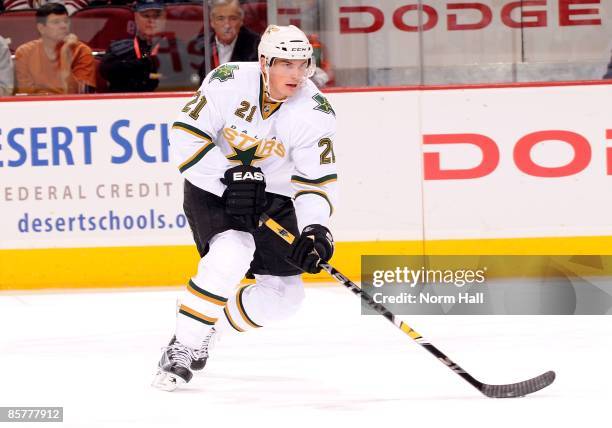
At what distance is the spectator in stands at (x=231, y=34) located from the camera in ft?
18.8

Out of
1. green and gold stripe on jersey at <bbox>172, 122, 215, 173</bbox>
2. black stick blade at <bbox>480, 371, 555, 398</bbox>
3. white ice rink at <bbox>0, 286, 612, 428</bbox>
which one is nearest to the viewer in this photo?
white ice rink at <bbox>0, 286, 612, 428</bbox>

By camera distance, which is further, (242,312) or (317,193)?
(242,312)

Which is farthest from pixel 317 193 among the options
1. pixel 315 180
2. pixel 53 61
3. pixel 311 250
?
pixel 53 61

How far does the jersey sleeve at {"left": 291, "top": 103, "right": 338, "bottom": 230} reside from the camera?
12.1ft

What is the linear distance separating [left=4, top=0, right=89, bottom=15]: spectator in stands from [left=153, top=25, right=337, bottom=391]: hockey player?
2.24 m

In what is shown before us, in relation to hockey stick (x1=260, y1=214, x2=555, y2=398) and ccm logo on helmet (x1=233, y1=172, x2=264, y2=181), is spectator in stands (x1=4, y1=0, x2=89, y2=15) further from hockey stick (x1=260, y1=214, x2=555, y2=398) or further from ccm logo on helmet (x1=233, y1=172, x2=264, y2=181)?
hockey stick (x1=260, y1=214, x2=555, y2=398)

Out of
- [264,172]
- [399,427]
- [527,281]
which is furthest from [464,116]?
[399,427]

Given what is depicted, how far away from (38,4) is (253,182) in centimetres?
264

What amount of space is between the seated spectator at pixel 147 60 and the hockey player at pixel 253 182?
2.09 meters

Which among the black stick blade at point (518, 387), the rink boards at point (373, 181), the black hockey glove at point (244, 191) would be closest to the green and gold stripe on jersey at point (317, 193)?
the black hockey glove at point (244, 191)

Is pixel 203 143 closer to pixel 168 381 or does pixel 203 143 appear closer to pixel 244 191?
pixel 244 191

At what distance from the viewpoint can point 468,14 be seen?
5.76 meters

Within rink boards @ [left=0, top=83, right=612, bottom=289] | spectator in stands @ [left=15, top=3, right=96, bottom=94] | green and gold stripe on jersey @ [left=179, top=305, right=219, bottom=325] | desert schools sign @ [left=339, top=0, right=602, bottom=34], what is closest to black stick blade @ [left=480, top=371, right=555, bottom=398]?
green and gold stripe on jersey @ [left=179, top=305, right=219, bottom=325]

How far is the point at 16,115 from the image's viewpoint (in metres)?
5.71
